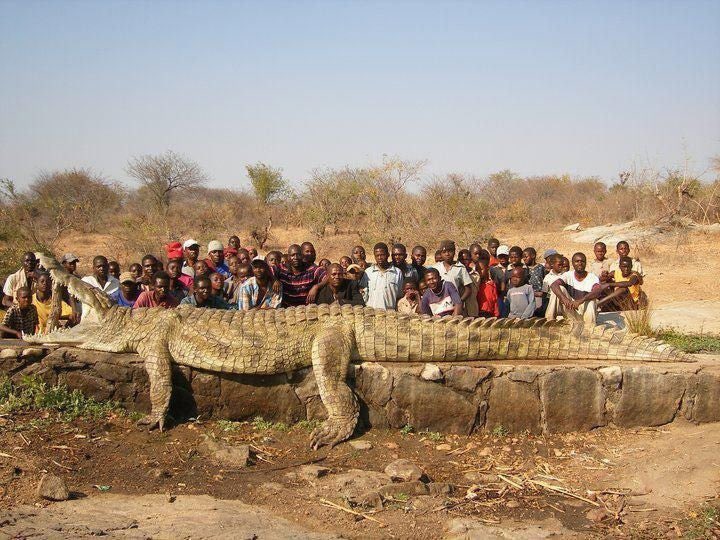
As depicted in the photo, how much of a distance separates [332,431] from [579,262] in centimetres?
407

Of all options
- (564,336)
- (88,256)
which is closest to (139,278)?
(564,336)

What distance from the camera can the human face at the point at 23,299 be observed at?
21.8ft

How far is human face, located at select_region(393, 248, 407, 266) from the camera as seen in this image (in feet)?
24.4

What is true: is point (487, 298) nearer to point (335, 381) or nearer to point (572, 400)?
point (572, 400)

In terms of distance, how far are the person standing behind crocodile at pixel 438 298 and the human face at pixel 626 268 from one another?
3.17 m

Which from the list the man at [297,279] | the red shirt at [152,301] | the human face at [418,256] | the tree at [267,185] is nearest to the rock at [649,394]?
the human face at [418,256]

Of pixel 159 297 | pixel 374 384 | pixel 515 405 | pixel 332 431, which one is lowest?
pixel 332 431

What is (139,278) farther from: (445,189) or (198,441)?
(445,189)

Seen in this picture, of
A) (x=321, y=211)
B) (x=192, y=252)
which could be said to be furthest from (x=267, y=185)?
(x=192, y=252)

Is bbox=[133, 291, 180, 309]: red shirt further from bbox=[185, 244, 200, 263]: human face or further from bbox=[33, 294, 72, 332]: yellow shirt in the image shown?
bbox=[185, 244, 200, 263]: human face

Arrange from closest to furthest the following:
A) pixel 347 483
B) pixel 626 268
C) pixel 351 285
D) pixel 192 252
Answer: pixel 347 483 < pixel 351 285 < pixel 192 252 < pixel 626 268

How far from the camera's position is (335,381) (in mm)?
5344

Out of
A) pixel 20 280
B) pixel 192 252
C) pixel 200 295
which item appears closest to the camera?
pixel 200 295

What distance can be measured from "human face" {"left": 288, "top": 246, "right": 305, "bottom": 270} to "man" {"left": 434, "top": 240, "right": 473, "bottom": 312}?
1.55 meters
